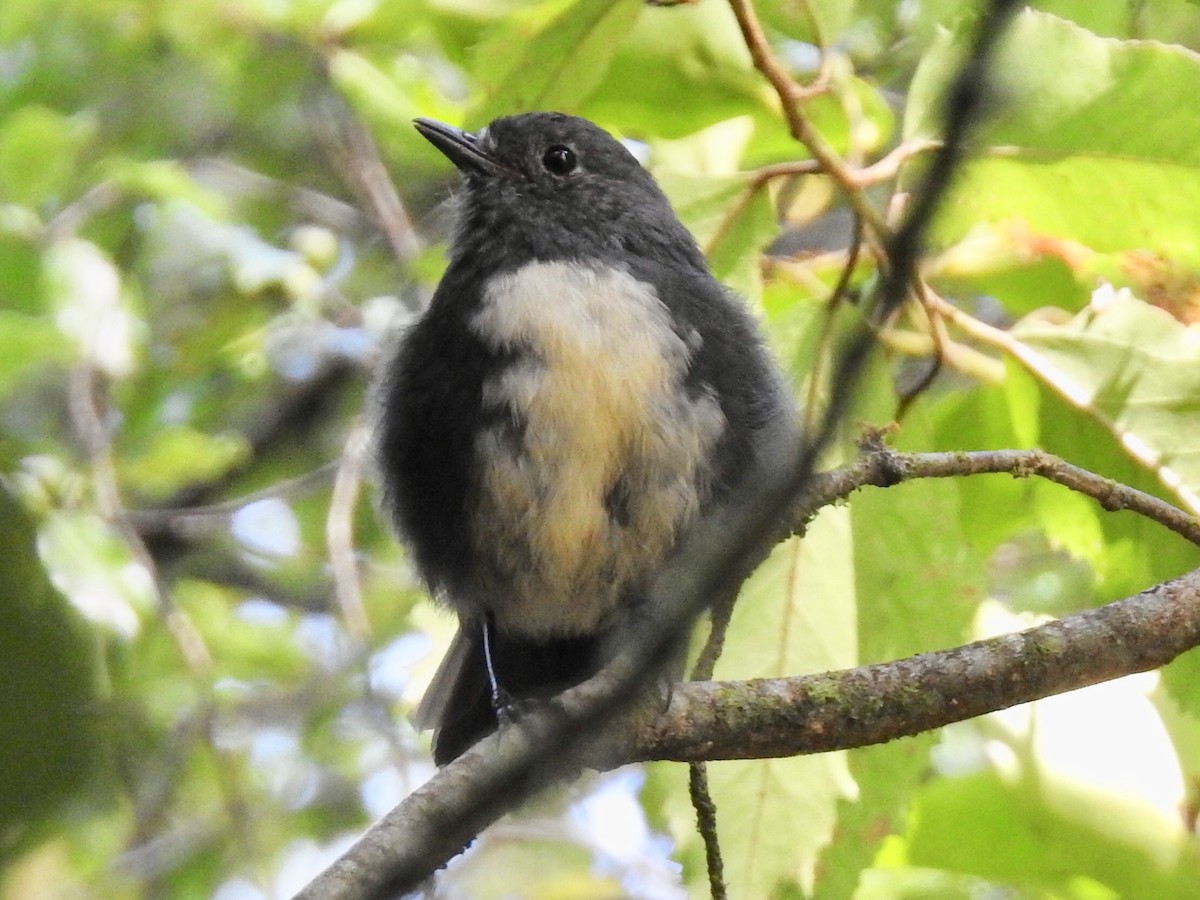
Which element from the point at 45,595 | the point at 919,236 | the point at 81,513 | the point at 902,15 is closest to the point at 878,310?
the point at 919,236

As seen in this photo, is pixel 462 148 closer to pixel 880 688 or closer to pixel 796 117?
pixel 796 117

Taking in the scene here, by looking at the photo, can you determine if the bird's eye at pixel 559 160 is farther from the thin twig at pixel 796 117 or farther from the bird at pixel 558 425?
the thin twig at pixel 796 117

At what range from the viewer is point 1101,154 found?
8.43 ft

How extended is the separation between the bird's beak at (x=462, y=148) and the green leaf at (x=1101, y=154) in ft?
3.68

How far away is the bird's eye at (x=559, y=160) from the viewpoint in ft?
11.1

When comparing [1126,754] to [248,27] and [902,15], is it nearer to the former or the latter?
[902,15]

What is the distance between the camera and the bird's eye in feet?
11.1

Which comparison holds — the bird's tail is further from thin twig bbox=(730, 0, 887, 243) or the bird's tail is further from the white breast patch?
thin twig bbox=(730, 0, 887, 243)

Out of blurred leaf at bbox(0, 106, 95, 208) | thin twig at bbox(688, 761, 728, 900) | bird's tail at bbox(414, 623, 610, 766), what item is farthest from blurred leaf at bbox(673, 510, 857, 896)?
blurred leaf at bbox(0, 106, 95, 208)

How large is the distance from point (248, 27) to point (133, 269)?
1.70 meters

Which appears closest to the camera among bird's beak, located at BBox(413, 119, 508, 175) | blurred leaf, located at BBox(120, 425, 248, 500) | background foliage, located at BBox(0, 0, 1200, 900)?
background foliage, located at BBox(0, 0, 1200, 900)

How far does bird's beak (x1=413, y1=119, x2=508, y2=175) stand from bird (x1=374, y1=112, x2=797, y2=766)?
0.03 m

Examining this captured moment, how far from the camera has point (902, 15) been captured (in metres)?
3.30

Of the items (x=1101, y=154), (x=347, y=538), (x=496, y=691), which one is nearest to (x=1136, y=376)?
(x=1101, y=154)
